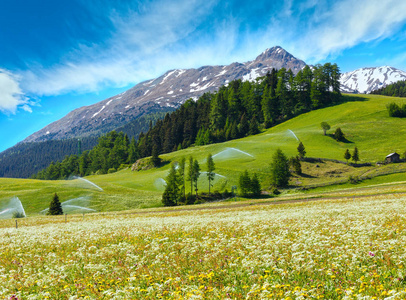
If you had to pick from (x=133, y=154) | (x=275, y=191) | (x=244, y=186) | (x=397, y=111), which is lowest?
(x=275, y=191)

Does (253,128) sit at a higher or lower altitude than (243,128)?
lower

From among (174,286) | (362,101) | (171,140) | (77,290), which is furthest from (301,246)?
(362,101)

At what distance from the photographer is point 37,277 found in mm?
8023

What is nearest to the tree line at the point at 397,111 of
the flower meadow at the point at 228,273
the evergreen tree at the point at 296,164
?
the evergreen tree at the point at 296,164

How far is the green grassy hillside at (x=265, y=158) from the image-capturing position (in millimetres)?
66625

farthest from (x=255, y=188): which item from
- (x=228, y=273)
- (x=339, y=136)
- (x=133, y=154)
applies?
(x=133, y=154)

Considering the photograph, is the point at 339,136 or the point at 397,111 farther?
the point at 397,111

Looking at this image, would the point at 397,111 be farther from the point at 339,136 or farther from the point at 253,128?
the point at 253,128

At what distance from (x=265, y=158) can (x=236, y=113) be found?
6908cm

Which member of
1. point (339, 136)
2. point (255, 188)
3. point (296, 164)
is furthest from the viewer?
point (339, 136)

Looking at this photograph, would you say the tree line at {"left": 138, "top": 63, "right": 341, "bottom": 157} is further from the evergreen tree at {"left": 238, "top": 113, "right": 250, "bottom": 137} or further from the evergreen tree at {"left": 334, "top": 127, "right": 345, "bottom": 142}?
the evergreen tree at {"left": 334, "top": 127, "right": 345, "bottom": 142}

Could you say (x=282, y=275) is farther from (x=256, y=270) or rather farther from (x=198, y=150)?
(x=198, y=150)

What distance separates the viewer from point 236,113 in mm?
150500

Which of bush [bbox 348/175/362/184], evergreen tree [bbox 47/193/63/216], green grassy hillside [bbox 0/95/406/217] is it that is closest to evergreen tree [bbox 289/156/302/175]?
green grassy hillside [bbox 0/95/406/217]
